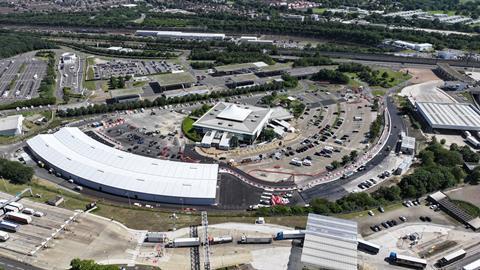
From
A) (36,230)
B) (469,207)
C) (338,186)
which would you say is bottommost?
(36,230)

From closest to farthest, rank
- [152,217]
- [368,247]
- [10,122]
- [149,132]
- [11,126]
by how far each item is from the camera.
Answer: [368,247], [152,217], [11,126], [149,132], [10,122]

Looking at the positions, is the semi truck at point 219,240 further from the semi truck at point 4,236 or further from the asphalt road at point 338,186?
the semi truck at point 4,236

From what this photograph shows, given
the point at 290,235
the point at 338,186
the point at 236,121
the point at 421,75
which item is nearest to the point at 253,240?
the point at 290,235

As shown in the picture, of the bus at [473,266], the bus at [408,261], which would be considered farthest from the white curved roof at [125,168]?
the bus at [473,266]

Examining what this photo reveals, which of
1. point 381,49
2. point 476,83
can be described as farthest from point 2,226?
point 381,49

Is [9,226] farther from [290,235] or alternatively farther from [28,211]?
[290,235]

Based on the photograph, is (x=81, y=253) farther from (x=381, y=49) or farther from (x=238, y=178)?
(x=381, y=49)

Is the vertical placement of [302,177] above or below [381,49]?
below
